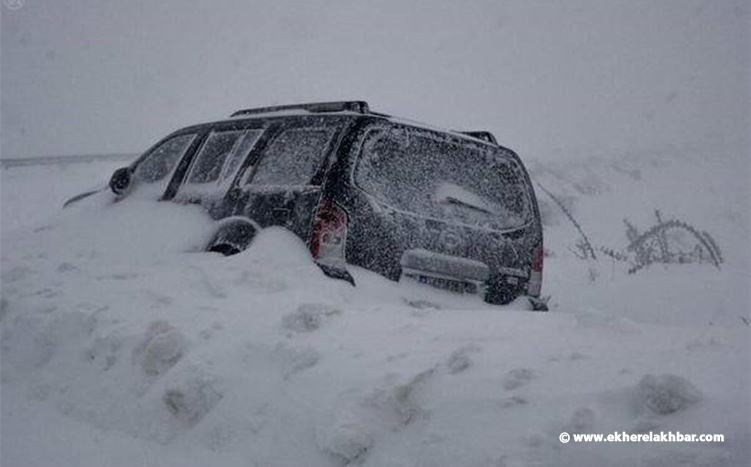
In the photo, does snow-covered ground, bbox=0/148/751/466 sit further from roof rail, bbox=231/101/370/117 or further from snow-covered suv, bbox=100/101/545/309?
roof rail, bbox=231/101/370/117

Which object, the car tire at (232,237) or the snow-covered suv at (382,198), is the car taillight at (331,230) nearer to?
the snow-covered suv at (382,198)

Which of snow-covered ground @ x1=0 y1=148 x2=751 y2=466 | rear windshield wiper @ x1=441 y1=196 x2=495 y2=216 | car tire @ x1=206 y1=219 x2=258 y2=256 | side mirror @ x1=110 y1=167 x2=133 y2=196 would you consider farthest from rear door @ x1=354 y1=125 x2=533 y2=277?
side mirror @ x1=110 y1=167 x2=133 y2=196

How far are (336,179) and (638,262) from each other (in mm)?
5247

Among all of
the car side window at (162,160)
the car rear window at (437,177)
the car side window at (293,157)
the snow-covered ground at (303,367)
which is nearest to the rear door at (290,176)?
the car side window at (293,157)

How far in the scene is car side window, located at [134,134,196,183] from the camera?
20.1 ft

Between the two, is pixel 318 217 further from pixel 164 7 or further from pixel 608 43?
pixel 608 43

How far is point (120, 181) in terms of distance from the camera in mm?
6238

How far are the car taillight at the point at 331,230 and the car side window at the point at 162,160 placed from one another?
236 centimetres

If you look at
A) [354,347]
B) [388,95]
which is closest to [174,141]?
[354,347]

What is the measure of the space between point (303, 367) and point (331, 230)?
135 cm

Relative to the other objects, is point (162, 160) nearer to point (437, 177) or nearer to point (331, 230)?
point (331, 230)

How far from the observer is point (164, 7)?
5631 cm

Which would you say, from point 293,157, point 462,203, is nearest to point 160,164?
point 293,157

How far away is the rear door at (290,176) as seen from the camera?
4344 mm
